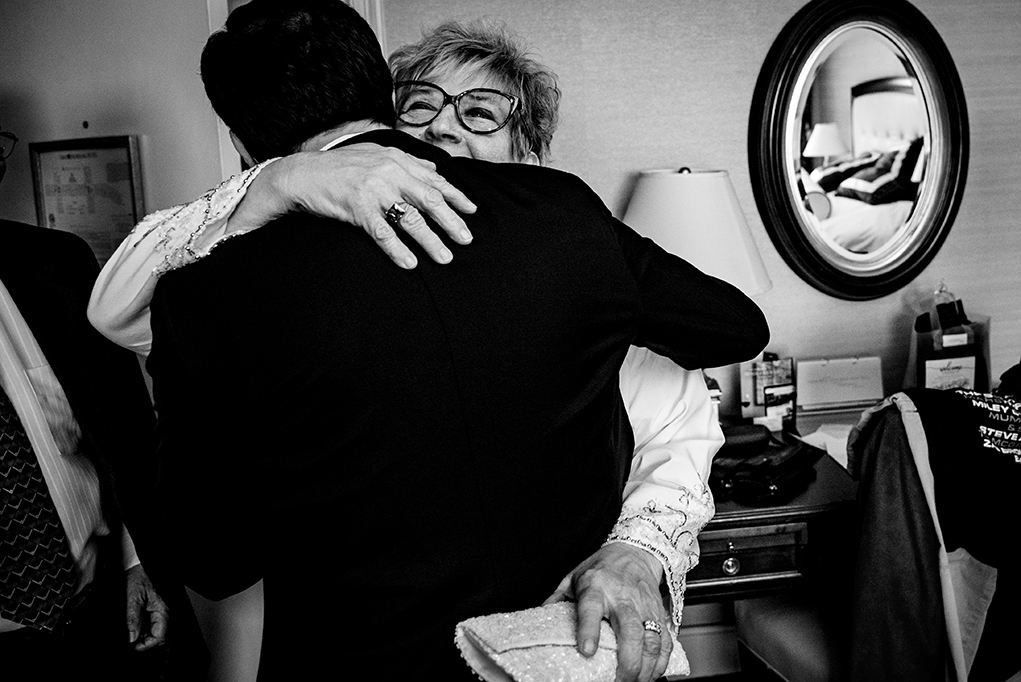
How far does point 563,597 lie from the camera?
1007mm

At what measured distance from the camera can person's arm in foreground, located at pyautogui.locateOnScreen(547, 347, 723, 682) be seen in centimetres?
97

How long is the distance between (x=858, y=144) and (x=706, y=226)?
778 millimetres

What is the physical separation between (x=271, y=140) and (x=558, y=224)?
0.35 metres

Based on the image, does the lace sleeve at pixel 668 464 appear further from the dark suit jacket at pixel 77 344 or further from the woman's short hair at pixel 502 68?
the dark suit jacket at pixel 77 344

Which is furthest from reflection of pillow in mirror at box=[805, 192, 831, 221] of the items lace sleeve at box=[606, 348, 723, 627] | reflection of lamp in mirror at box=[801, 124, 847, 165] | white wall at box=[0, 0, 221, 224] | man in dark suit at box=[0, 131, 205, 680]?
man in dark suit at box=[0, 131, 205, 680]

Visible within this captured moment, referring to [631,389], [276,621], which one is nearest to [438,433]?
[276,621]

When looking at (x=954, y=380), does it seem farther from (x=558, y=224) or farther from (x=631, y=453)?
(x=558, y=224)

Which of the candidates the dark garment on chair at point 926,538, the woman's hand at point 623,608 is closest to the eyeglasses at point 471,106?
the woman's hand at point 623,608

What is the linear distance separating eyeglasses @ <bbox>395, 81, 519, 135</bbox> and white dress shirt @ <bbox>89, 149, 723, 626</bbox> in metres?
0.55

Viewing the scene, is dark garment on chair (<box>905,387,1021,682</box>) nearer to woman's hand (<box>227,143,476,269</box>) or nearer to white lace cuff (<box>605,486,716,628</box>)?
white lace cuff (<box>605,486,716,628</box>)

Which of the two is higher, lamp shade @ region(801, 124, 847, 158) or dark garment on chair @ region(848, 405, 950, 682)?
lamp shade @ region(801, 124, 847, 158)

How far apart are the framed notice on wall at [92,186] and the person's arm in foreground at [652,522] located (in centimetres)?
140

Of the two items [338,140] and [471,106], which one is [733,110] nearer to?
[471,106]

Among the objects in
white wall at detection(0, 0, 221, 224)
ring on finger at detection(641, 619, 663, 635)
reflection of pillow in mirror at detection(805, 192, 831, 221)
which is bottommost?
ring on finger at detection(641, 619, 663, 635)
